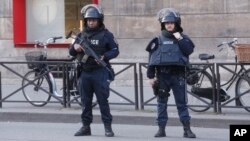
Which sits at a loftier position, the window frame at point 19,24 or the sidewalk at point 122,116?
the window frame at point 19,24

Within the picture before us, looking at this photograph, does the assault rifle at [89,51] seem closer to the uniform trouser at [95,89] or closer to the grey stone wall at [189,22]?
the uniform trouser at [95,89]

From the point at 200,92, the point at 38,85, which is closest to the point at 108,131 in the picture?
the point at 200,92

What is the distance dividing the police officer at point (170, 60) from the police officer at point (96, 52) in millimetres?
611

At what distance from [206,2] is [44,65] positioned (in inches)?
185

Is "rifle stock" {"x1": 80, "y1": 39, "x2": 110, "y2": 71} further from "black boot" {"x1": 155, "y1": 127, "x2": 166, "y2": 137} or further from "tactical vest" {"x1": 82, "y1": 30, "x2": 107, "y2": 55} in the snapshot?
"black boot" {"x1": 155, "y1": 127, "x2": 166, "y2": 137}

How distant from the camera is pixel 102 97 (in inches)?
417

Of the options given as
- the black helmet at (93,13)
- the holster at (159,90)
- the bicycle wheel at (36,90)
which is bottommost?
the bicycle wheel at (36,90)

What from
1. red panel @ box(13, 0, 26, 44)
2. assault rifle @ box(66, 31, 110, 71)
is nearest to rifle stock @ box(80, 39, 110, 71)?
assault rifle @ box(66, 31, 110, 71)

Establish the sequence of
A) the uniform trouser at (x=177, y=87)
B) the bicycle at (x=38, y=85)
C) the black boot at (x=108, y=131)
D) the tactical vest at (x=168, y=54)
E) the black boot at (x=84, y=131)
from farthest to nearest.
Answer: the bicycle at (x=38, y=85)
the black boot at (x=84, y=131)
the black boot at (x=108, y=131)
the uniform trouser at (x=177, y=87)
the tactical vest at (x=168, y=54)

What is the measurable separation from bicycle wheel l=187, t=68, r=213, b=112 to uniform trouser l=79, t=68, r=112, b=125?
6.90ft

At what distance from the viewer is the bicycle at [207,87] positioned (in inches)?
479

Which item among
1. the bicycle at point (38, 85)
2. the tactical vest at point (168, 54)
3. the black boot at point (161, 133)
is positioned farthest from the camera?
the bicycle at point (38, 85)

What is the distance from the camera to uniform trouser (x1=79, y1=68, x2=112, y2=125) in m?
10.5

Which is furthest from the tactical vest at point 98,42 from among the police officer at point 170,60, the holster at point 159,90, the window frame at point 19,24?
the window frame at point 19,24
